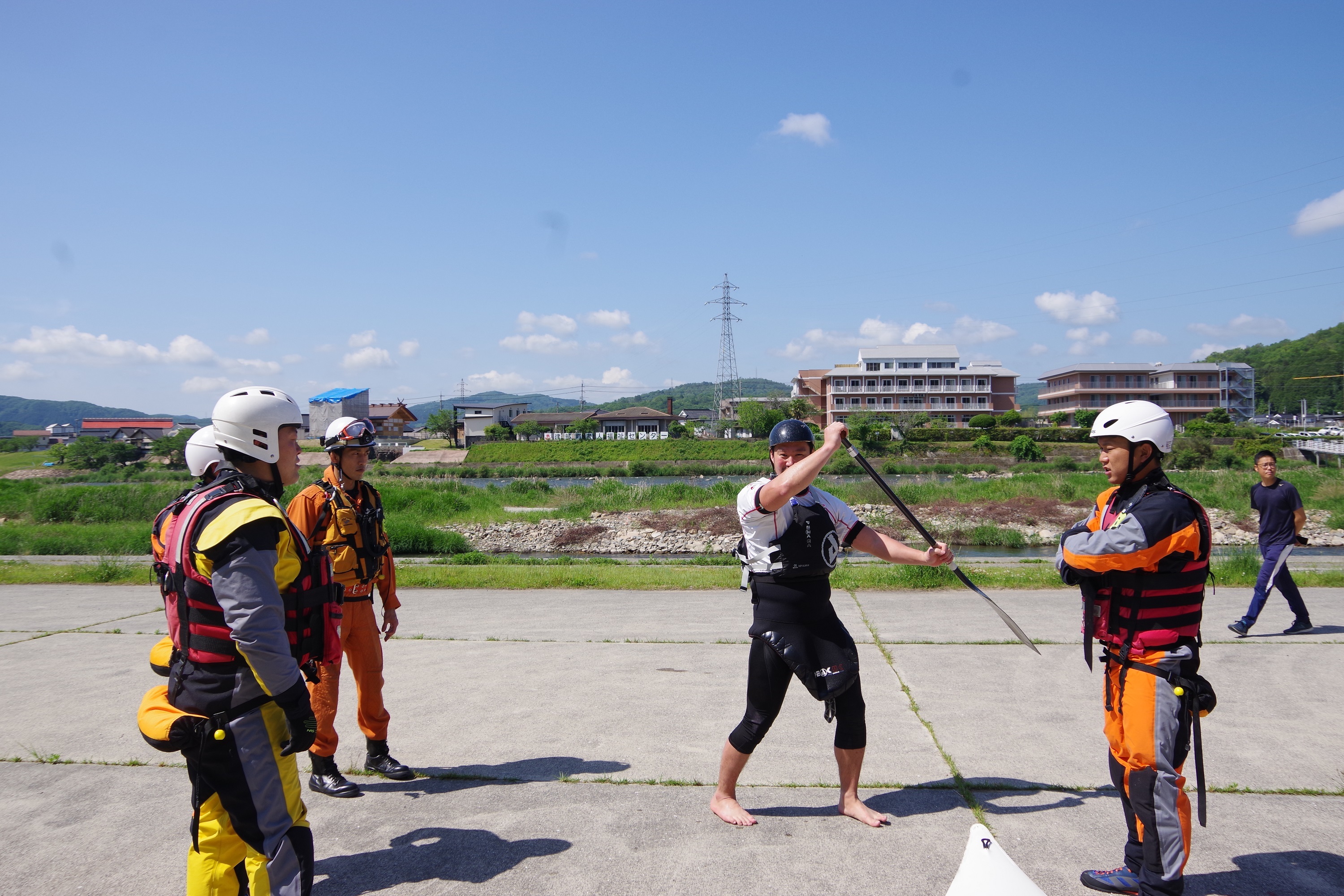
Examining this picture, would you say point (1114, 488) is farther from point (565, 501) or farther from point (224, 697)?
point (565, 501)

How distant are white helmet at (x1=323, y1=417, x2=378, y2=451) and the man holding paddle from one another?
2.37m

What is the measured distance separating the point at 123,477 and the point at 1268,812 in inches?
2755

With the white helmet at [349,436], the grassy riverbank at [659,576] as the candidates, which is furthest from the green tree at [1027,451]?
the white helmet at [349,436]

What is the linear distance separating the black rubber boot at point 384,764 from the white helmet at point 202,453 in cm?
203

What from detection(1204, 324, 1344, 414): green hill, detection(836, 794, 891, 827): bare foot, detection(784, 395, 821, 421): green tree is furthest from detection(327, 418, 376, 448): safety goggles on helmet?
detection(1204, 324, 1344, 414): green hill

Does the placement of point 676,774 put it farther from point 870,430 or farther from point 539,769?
point 870,430

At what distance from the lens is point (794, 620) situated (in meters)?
3.68

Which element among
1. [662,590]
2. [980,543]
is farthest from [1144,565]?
[980,543]

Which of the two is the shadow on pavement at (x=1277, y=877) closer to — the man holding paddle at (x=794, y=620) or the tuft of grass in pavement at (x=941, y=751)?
the tuft of grass in pavement at (x=941, y=751)

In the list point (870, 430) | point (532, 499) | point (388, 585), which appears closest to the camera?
point (388, 585)

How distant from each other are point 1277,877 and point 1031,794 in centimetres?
105

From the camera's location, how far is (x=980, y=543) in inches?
947

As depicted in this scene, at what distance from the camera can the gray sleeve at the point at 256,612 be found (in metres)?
2.59

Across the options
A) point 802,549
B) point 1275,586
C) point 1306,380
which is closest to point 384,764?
point 802,549
